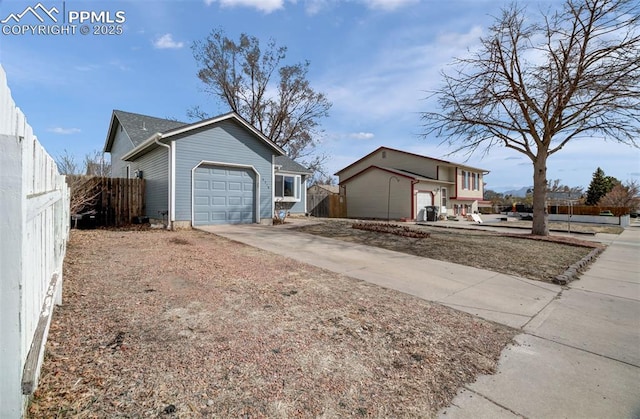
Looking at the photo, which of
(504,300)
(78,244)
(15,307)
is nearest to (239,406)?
(15,307)

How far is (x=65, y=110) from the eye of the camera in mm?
13000

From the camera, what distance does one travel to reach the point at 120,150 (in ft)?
60.4

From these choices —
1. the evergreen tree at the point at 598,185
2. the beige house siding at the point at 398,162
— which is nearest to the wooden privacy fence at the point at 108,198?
the beige house siding at the point at 398,162

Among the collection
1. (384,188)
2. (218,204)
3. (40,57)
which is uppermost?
(40,57)

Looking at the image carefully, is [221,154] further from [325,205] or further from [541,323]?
[325,205]

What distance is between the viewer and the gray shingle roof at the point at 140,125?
16.0 metres

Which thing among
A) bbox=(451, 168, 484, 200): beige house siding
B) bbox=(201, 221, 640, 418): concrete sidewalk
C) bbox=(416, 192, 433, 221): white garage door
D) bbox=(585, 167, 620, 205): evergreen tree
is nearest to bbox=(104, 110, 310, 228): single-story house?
bbox=(201, 221, 640, 418): concrete sidewalk

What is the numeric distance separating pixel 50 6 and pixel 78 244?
6778 mm

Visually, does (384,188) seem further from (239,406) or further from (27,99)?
(239,406)

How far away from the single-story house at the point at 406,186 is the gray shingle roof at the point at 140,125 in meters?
14.1

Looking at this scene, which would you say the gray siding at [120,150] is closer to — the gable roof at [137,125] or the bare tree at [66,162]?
the gable roof at [137,125]

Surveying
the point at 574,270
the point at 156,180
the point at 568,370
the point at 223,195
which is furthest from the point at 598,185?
the point at 156,180

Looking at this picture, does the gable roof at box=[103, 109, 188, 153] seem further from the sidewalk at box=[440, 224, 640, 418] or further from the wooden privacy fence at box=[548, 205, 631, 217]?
the wooden privacy fence at box=[548, 205, 631, 217]

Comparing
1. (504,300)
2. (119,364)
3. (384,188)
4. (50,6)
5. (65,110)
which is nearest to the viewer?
(119,364)
